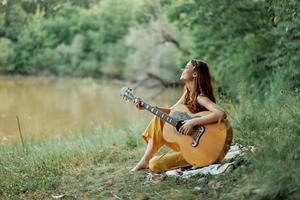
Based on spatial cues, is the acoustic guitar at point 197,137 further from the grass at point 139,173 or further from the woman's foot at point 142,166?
the woman's foot at point 142,166

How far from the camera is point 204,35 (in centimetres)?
1598

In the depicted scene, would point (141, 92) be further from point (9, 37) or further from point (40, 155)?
point (40, 155)

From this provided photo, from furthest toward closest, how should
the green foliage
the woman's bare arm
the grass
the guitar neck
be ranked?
the green foliage, the guitar neck, the woman's bare arm, the grass

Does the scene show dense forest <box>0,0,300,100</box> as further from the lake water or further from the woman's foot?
the woman's foot

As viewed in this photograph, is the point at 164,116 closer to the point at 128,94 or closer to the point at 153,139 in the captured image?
the point at 153,139

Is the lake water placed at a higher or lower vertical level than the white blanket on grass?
lower

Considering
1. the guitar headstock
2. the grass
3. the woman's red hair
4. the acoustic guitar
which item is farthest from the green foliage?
the acoustic guitar

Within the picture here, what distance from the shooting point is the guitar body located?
4.53 meters

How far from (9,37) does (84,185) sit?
1328 centimetres

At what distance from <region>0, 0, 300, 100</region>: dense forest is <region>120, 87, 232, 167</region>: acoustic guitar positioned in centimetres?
144

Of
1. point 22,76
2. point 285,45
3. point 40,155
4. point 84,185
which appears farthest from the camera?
point 22,76

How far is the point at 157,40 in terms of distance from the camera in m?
25.9

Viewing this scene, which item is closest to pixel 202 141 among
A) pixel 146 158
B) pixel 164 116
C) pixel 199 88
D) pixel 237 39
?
pixel 164 116

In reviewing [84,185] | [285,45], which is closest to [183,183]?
[84,185]
